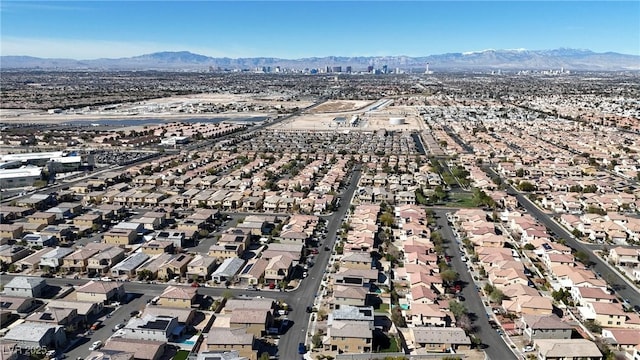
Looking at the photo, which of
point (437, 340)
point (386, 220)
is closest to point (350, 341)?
point (437, 340)

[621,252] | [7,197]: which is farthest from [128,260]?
[621,252]

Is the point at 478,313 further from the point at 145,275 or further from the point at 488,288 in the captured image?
the point at 145,275

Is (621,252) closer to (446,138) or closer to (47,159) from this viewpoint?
(446,138)

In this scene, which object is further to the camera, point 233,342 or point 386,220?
point 386,220

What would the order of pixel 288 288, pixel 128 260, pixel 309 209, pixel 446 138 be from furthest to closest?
pixel 446 138 → pixel 309 209 → pixel 128 260 → pixel 288 288

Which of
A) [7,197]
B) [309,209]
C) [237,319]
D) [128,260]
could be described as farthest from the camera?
[7,197]

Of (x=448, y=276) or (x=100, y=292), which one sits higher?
(x=100, y=292)

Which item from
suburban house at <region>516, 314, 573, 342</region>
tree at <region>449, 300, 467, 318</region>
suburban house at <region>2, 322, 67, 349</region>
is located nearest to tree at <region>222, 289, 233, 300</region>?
suburban house at <region>2, 322, 67, 349</region>
